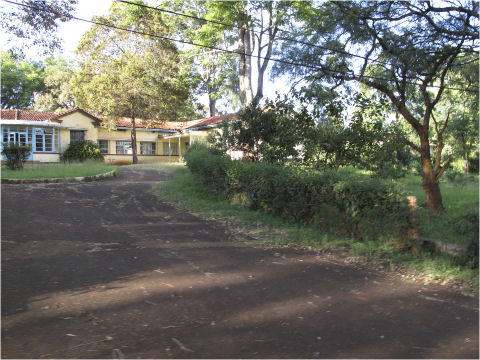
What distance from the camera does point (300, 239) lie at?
269 inches

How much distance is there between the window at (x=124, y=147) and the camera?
1264 inches

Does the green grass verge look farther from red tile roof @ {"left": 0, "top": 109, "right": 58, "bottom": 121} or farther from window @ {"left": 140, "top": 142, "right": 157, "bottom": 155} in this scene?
window @ {"left": 140, "top": 142, "right": 157, "bottom": 155}

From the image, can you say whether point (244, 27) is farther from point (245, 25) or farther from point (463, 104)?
point (463, 104)

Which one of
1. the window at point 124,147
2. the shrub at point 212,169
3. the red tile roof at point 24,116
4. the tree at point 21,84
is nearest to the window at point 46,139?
the red tile roof at point 24,116

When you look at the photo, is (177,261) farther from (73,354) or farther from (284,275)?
→ (73,354)

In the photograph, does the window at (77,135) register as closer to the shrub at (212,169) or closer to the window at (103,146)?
the window at (103,146)

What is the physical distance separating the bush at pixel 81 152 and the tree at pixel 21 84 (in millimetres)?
16824

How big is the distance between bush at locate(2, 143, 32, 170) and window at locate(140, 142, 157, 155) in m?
17.6

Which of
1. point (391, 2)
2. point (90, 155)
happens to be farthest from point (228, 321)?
point (90, 155)

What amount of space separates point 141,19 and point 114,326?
78.1 feet

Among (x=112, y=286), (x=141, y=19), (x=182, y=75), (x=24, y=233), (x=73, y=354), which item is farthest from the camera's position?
(x=182, y=75)

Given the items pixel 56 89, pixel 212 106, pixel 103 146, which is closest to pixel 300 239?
pixel 103 146

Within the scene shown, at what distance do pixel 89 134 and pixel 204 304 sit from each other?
29.3 m

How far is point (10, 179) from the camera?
12.6 meters
